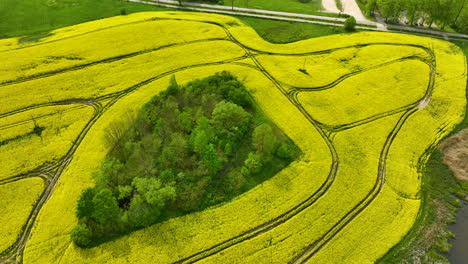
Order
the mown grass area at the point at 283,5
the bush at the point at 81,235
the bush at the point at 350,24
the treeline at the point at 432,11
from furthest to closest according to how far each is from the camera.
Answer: the mown grass area at the point at 283,5, the bush at the point at 350,24, the treeline at the point at 432,11, the bush at the point at 81,235

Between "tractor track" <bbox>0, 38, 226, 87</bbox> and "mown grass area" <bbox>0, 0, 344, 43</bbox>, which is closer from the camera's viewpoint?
"tractor track" <bbox>0, 38, 226, 87</bbox>

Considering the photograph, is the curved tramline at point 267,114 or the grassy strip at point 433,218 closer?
the curved tramline at point 267,114

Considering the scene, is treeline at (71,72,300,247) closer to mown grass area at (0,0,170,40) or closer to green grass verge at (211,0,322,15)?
mown grass area at (0,0,170,40)

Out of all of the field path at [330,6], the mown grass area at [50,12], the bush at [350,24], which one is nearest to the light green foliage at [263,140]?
the bush at [350,24]

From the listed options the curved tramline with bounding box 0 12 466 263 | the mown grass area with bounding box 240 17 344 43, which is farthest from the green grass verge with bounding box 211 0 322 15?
the curved tramline with bounding box 0 12 466 263

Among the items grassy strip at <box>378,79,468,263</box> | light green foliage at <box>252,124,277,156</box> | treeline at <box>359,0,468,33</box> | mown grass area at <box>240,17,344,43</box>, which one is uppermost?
treeline at <box>359,0,468,33</box>

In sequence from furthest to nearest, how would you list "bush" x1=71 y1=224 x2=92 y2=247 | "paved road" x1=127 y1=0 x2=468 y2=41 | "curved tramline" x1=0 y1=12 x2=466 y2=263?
"paved road" x1=127 y1=0 x2=468 y2=41, "curved tramline" x1=0 y1=12 x2=466 y2=263, "bush" x1=71 y1=224 x2=92 y2=247

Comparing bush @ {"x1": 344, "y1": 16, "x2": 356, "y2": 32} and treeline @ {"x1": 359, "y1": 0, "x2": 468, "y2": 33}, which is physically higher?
treeline @ {"x1": 359, "y1": 0, "x2": 468, "y2": 33}

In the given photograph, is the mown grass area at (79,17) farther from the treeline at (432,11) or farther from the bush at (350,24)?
the treeline at (432,11)
